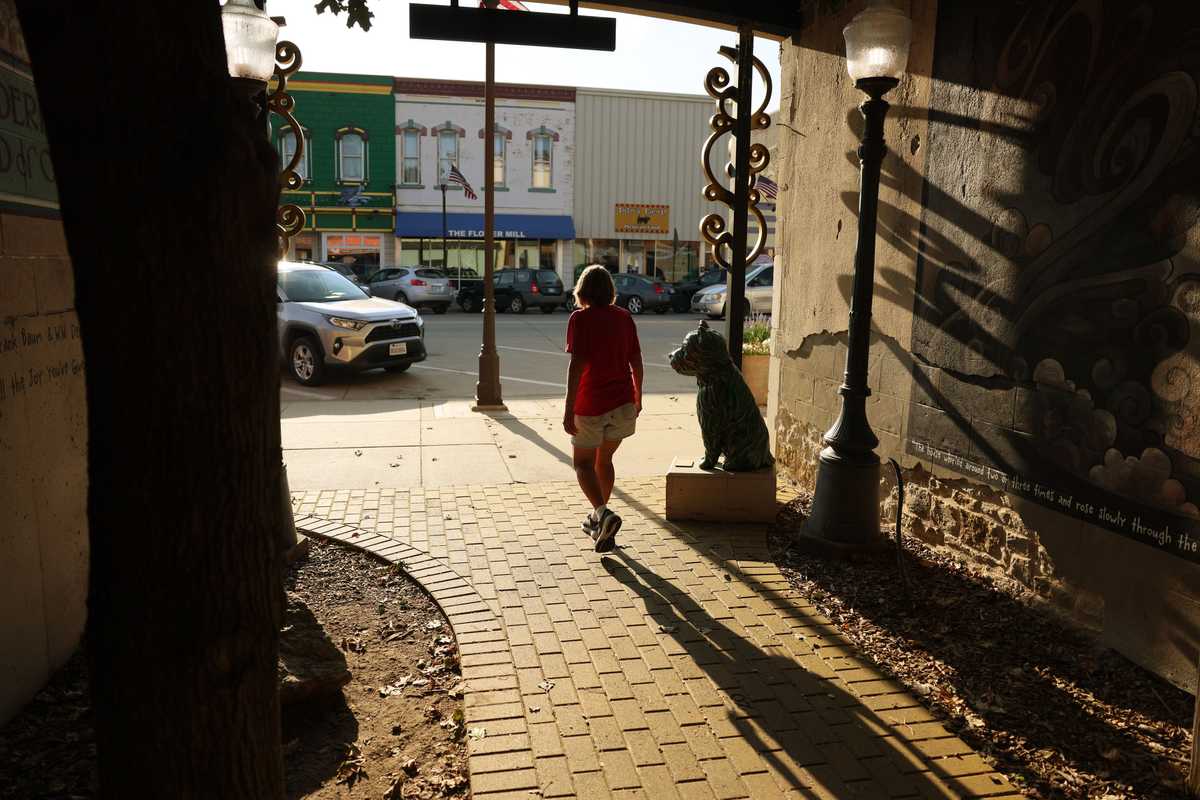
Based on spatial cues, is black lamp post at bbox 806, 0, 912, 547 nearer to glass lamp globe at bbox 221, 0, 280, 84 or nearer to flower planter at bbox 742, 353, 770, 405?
glass lamp globe at bbox 221, 0, 280, 84

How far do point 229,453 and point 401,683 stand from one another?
2.32 metres

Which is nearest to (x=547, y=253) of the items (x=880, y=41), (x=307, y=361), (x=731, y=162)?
(x=307, y=361)

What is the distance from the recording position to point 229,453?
1995 millimetres

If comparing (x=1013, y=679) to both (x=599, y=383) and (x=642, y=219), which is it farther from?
(x=642, y=219)

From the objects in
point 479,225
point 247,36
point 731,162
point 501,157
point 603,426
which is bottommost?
point 603,426

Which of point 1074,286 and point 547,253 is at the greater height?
point 547,253

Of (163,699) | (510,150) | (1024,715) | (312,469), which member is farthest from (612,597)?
(510,150)

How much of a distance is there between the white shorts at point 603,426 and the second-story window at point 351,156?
3045 cm

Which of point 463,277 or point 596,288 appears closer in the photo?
point 596,288

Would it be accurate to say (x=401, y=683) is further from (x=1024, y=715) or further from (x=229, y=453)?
(x=1024, y=715)

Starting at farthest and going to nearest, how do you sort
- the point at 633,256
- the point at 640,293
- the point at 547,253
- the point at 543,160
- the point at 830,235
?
the point at 633,256, the point at 547,253, the point at 543,160, the point at 640,293, the point at 830,235

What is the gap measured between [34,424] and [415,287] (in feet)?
82.7

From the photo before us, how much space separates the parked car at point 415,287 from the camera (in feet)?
93.2

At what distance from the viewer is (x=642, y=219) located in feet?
117
